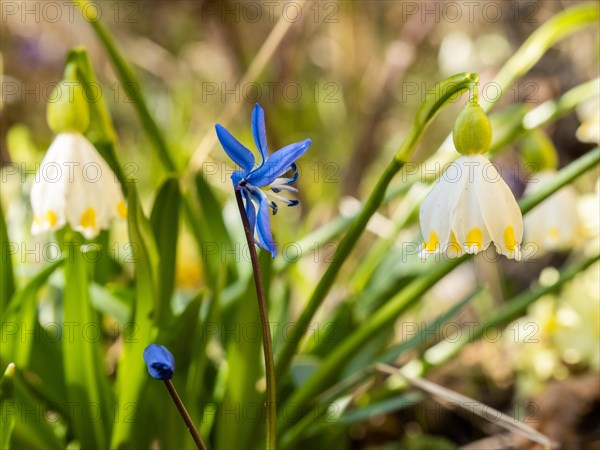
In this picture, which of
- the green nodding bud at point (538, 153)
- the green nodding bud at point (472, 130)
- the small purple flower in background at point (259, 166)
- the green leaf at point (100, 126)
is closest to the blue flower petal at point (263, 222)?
the small purple flower in background at point (259, 166)

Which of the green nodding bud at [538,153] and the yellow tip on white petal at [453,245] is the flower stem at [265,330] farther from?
the green nodding bud at [538,153]

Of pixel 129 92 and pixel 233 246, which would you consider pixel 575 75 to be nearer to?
pixel 233 246

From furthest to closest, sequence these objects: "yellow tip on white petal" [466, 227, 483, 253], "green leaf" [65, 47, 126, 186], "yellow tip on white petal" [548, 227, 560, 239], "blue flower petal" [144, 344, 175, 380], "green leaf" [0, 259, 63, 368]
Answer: "yellow tip on white petal" [548, 227, 560, 239]
"green leaf" [65, 47, 126, 186]
"green leaf" [0, 259, 63, 368]
"yellow tip on white petal" [466, 227, 483, 253]
"blue flower petal" [144, 344, 175, 380]

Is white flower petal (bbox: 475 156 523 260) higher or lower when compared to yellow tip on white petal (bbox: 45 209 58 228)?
lower

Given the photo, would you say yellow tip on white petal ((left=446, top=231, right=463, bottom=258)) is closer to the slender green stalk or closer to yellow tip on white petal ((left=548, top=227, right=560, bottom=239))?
the slender green stalk

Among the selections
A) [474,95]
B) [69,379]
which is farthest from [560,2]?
[69,379]

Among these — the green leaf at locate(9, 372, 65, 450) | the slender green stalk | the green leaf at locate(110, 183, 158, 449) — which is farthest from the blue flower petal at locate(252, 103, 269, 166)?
the green leaf at locate(9, 372, 65, 450)
